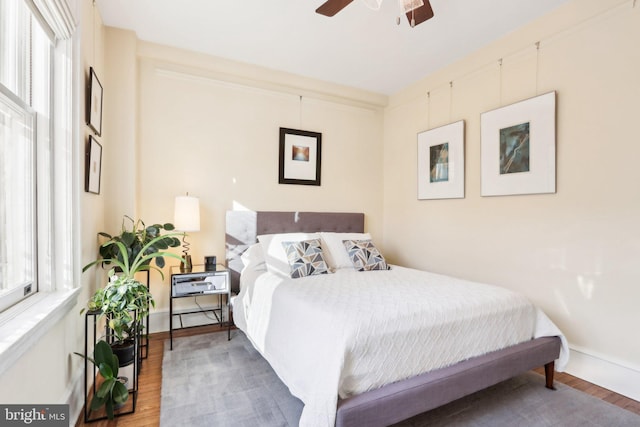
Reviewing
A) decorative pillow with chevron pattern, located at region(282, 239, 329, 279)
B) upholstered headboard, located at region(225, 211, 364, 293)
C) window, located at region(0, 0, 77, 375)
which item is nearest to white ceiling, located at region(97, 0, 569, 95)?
window, located at region(0, 0, 77, 375)

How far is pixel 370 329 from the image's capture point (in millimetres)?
1634

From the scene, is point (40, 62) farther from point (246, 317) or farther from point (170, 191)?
point (246, 317)

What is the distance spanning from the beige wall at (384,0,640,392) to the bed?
46 cm

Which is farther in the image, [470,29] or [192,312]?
[192,312]

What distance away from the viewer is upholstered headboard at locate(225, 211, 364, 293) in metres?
3.41

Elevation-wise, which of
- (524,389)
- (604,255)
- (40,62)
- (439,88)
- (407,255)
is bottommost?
(524,389)

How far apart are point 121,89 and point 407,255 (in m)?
3.56

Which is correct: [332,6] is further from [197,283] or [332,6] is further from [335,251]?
[197,283]

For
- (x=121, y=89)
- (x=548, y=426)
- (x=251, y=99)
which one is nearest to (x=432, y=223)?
(x=548, y=426)

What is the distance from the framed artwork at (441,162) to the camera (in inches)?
135

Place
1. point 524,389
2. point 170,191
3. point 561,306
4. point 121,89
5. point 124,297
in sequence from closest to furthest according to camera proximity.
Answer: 1. point 124,297
2. point 524,389
3. point 561,306
4. point 121,89
5. point 170,191

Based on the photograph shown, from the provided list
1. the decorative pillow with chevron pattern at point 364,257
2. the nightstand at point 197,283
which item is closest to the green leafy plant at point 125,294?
the nightstand at point 197,283

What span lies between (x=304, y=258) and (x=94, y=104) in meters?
1.99

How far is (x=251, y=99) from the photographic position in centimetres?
365
